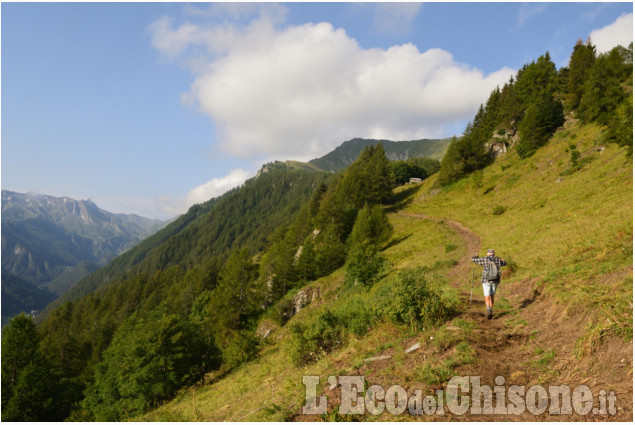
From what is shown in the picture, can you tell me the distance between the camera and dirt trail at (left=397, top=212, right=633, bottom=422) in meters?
5.22

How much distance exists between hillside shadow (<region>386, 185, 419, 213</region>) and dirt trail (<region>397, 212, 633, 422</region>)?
5328cm

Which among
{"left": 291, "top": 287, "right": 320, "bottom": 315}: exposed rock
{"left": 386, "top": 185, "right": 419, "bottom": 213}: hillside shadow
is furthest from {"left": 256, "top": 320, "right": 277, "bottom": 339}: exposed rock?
{"left": 386, "top": 185, "right": 419, "bottom": 213}: hillside shadow

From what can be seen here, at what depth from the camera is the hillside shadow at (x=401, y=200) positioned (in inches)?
2511

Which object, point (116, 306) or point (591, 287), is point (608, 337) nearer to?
point (591, 287)

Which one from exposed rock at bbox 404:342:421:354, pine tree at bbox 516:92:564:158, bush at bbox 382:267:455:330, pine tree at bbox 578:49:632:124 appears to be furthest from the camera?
pine tree at bbox 516:92:564:158

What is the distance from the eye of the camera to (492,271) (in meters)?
10.5

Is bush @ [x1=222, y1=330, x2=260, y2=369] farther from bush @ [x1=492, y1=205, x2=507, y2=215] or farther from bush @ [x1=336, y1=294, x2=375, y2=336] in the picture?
bush @ [x1=492, y1=205, x2=507, y2=215]

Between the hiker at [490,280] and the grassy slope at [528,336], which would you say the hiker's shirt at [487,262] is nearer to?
the hiker at [490,280]

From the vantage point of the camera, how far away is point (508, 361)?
6.96 metres

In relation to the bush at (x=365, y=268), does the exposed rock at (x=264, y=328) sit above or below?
below

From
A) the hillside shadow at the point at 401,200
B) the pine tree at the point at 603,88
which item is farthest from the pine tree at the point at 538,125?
the hillside shadow at the point at 401,200

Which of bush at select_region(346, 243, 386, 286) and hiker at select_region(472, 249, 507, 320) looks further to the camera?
bush at select_region(346, 243, 386, 286)

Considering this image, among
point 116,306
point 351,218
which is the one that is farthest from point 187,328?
point 116,306

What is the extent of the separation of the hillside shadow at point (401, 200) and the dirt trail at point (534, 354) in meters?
53.3
